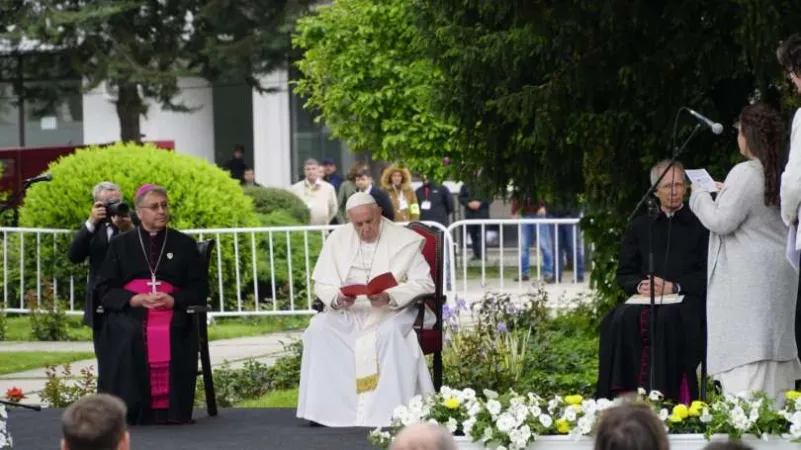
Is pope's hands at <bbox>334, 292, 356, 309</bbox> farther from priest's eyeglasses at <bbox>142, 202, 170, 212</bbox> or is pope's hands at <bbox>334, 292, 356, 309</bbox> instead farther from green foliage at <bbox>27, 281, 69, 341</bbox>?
green foliage at <bbox>27, 281, 69, 341</bbox>

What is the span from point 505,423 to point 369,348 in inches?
117

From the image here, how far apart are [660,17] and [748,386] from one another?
3.82 meters

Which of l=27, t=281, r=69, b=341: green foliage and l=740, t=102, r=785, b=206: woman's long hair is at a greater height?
l=740, t=102, r=785, b=206: woman's long hair

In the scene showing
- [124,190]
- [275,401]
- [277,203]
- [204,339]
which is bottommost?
[275,401]

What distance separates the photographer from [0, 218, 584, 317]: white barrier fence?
1842 centimetres

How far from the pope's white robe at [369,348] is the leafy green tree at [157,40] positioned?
21.9m

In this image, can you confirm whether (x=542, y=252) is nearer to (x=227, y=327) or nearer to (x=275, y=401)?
(x=227, y=327)

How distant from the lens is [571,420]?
829 cm

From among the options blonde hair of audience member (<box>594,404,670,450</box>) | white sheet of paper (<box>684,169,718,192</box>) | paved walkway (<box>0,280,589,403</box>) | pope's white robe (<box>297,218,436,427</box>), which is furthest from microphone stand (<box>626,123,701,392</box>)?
blonde hair of audience member (<box>594,404,670,450</box>)

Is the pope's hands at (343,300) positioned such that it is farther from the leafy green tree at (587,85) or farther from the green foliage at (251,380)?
the leafy green tree at (587,85)

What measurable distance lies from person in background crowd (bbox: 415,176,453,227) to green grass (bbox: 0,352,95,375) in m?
9.45

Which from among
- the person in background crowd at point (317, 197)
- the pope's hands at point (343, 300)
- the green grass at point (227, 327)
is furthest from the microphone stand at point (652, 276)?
the person in background crowd at point (317, 197)

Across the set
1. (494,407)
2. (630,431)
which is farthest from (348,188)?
(630,431)

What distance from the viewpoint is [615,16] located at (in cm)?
1167
